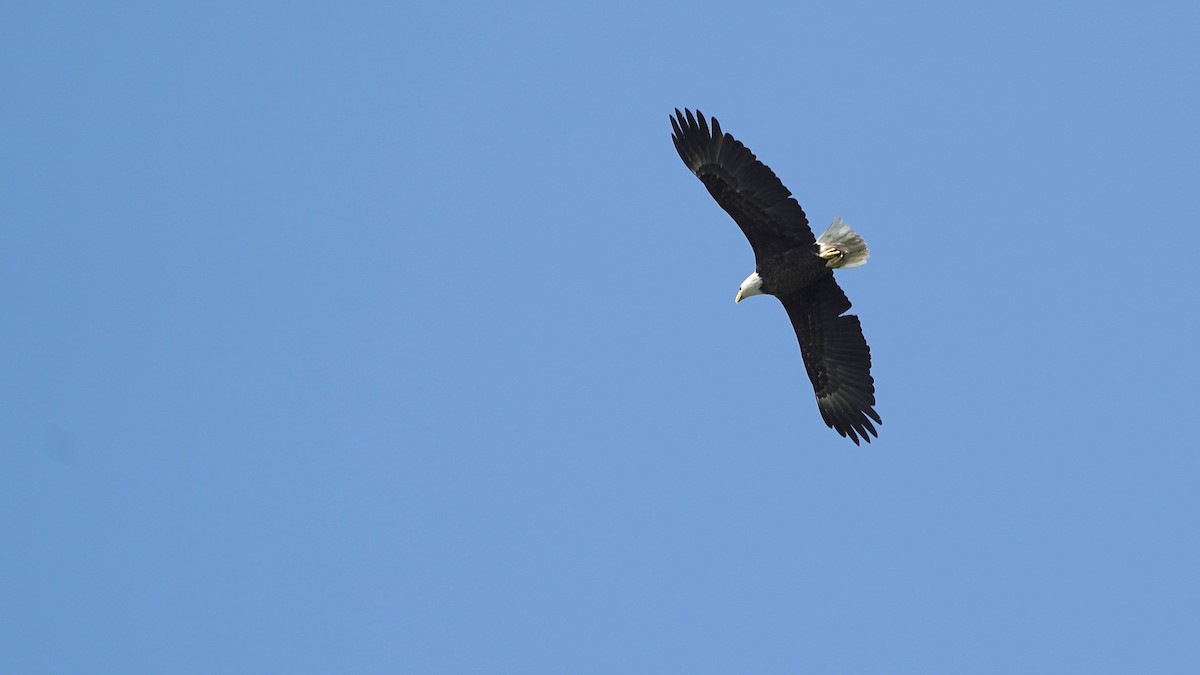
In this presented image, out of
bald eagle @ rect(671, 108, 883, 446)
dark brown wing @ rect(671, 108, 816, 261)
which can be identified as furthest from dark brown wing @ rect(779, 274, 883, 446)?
dark brown wing @ rect(671, 108, 816, 261)

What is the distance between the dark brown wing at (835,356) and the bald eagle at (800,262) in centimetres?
1

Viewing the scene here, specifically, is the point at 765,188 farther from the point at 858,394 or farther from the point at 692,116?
the point at 858,394

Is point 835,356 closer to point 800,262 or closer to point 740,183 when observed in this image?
point 800,262

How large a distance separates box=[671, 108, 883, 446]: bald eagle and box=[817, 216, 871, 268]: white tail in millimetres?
11

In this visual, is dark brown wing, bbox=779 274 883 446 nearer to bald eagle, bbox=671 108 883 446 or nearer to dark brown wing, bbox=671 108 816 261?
bald eagle, bbox=671 108 883 446

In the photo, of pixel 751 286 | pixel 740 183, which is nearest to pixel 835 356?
pixel 751 286

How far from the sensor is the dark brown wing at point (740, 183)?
1602 cm

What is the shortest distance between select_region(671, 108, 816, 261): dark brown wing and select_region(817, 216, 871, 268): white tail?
29 centimetres

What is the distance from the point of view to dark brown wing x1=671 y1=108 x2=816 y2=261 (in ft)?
52.5

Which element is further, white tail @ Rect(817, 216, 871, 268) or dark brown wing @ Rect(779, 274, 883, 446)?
dark brown wing @ Rect(779, 274, 883, 446)

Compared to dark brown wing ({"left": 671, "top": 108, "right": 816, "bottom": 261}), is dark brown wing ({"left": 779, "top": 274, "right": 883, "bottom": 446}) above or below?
below

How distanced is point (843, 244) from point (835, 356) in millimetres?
1412

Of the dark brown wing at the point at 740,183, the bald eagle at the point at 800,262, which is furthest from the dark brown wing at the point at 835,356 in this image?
the dark brown wing at the point at 740,183

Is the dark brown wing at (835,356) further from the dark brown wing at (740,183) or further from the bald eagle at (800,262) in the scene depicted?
the dark brown wing at (740,183)
